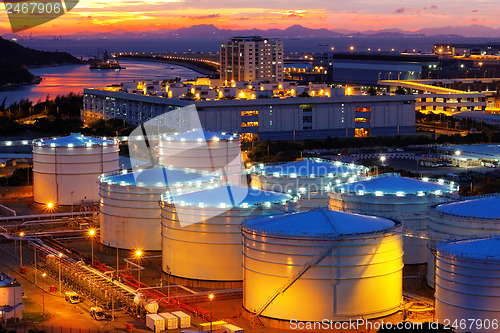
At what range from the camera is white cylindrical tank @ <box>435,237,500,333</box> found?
18312mm

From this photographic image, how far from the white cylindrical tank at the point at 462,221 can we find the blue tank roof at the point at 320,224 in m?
1.98

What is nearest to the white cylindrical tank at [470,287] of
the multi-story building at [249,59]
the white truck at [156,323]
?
the white truck at [156,323]

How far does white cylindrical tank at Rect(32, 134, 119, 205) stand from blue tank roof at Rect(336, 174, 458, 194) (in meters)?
12.5

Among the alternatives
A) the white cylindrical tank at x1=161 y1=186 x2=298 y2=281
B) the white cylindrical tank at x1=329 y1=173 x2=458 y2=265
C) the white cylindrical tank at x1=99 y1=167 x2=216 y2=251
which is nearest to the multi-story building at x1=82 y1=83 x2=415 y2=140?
the white cylindrical tank at x1=99 y1=167 x2=216 y2=251

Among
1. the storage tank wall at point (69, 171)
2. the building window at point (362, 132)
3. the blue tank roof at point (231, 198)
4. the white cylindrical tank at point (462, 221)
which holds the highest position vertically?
the blue tank roof at point (231, 198)

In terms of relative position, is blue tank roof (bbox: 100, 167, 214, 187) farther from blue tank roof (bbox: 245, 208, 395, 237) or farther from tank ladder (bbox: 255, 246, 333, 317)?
tank ladder (bbox: 255, 246, 333, 317)

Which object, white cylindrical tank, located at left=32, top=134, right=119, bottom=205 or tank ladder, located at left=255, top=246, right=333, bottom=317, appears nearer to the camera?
tank ladder, located at left=255, top=246, right=333, bottom=317

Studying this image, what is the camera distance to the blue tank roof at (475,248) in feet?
60.6

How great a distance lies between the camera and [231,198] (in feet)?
76.1

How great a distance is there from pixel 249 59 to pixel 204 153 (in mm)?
56893

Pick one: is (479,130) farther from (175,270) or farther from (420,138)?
(175,270)

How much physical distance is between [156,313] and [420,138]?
35.6 metres

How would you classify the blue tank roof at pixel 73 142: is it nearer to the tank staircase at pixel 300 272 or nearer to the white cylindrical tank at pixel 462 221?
the white cylindrical tank at pixel 462 221

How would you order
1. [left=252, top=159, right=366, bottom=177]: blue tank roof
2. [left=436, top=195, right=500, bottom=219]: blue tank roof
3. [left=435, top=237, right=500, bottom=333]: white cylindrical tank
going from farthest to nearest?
[left=252, top=159, right=366, bottom=177]: blue tank roof < [left=436, top=195, right=500, bottom=219]: blue tank roof < [left=435, top=237, right=500, bottom=333]: white cylindrical tank
